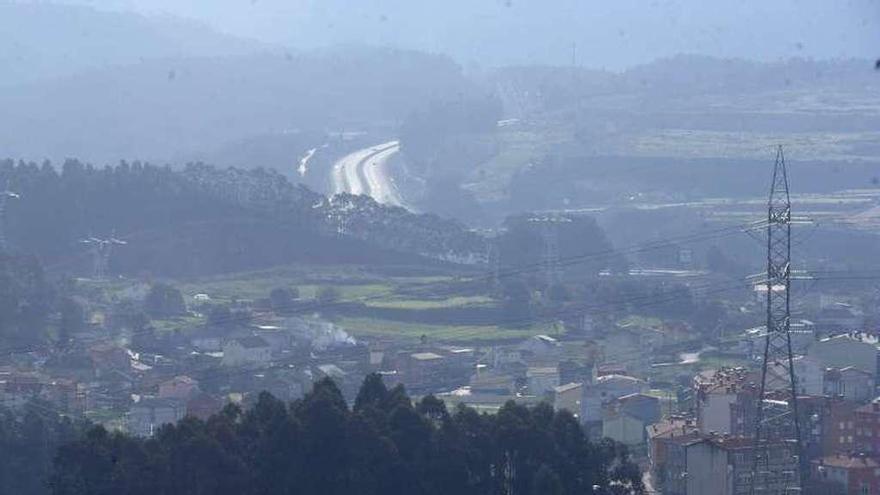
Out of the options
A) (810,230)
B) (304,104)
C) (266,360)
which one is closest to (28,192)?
(266,360)

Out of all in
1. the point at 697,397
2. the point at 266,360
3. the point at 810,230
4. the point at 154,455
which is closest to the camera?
the point at 154,455

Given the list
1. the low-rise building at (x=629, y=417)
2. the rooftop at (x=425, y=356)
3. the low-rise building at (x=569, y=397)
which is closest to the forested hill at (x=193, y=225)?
the rooftop at (x=425, y=356)

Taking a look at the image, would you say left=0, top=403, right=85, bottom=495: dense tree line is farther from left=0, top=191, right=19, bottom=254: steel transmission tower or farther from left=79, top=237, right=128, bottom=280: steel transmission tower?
left=0, top=191, right=19, bottom=254: steel transmission tower

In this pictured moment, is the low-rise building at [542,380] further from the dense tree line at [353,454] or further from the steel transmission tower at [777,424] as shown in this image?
the dense tree line at [353,454]

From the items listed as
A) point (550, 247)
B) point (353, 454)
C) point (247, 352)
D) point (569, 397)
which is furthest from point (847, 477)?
point (550, 247)

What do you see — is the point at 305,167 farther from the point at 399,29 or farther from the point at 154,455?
the point at 399,29

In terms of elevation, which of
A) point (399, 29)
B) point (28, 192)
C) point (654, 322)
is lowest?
point (654, 322)
